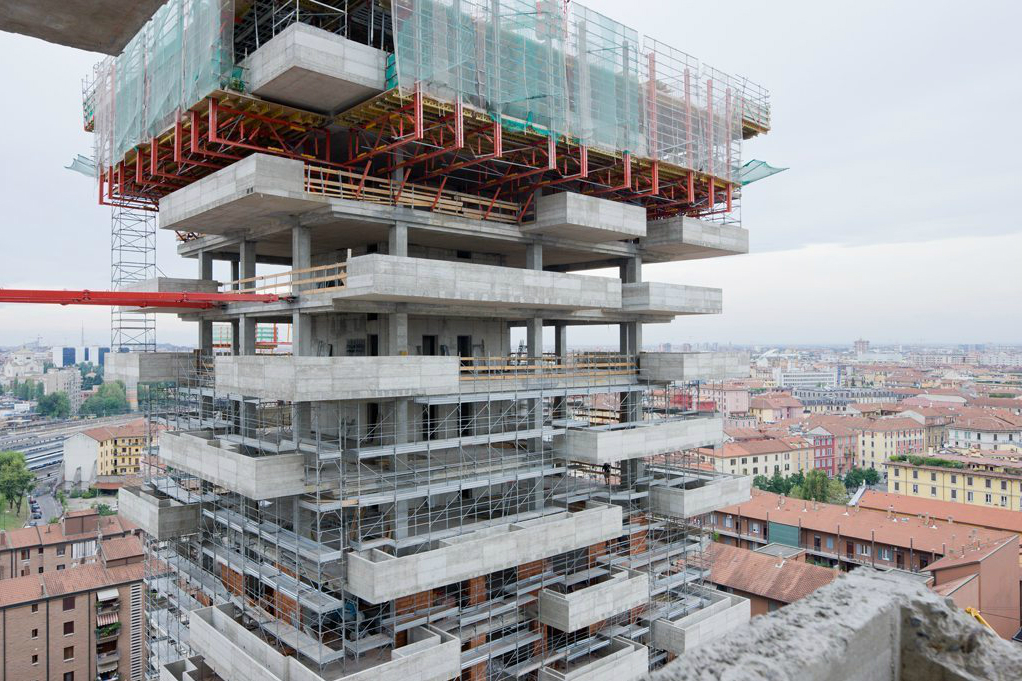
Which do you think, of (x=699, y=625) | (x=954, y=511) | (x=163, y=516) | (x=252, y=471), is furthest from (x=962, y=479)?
(x=252, y=471)

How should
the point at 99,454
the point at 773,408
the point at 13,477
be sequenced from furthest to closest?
1. the point at 773,408
2. the point at 99,454
3. the point at 13,477

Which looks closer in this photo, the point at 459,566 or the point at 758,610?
the point at 459,566

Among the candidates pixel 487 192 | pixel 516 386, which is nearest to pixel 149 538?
pixel 516 386

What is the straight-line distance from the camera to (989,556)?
144 feet

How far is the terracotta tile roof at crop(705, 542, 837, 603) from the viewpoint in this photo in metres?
46.7

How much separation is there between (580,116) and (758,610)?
39.8 meters

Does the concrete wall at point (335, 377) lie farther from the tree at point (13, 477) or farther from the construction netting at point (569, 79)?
the tree at point (13, 477)

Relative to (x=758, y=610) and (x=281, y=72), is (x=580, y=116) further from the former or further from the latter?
(x=758, y=610)

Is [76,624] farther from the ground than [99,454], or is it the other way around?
[99,454]

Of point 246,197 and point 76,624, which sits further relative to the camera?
point 76,624

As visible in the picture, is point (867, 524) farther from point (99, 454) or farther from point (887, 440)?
point (99, 454)

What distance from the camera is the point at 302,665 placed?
17.3 metres

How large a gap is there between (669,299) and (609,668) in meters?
14.3

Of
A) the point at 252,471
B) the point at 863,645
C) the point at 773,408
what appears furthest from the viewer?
the point at 773,408
